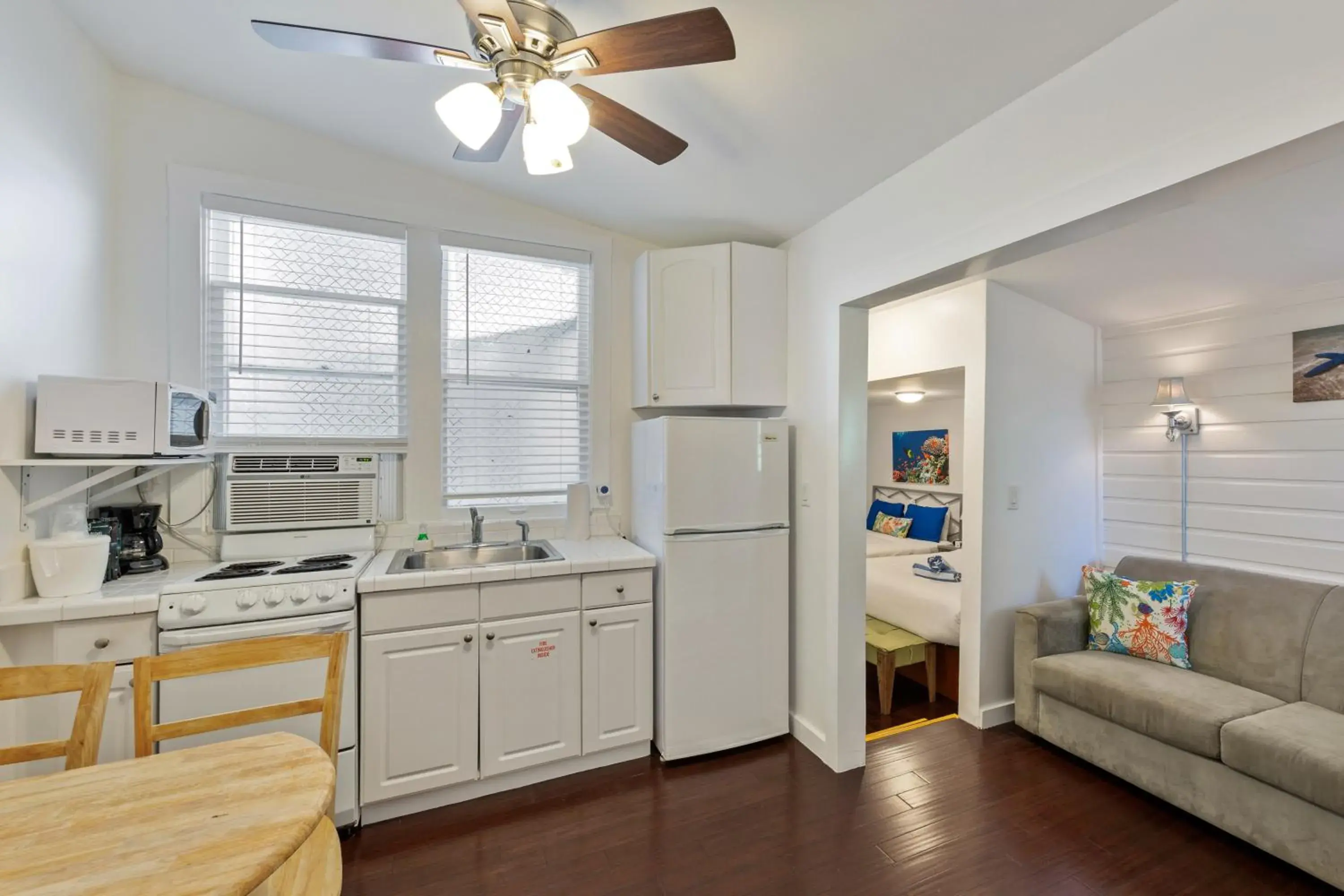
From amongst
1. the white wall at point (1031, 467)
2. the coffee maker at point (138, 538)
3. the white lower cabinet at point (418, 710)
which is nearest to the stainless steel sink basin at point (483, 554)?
the white lower cabinet at point (418, 710)

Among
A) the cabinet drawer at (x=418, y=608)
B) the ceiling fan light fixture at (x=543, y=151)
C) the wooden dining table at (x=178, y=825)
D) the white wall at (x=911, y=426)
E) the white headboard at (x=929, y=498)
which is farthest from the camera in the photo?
the white wall at (x=911, y=426)

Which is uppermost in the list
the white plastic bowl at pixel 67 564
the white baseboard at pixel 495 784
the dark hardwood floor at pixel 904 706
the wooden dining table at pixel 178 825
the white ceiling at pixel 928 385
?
the white ceiling at pixel 928 385

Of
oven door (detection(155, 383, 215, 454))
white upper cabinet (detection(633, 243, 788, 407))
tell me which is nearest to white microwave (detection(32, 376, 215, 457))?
oven door (detection(155, 383, 215, 454))

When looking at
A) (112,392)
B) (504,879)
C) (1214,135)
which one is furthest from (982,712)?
(112,392)

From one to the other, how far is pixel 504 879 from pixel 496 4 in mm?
2445

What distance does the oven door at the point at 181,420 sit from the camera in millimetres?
1907

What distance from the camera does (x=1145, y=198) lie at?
1351mm

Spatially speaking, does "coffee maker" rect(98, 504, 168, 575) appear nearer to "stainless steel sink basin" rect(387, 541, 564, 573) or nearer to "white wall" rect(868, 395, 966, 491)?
"stainless steel sink basin" rect(387, 541, 564, 573)

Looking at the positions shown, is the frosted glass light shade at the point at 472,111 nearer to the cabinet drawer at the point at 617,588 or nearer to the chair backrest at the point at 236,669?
the chair backrest at the point at 236,669

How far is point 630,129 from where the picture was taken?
154 centimetres

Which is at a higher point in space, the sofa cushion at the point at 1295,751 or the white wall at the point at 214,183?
the white wall at the point at 214,183

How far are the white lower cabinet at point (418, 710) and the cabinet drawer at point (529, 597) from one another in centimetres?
10

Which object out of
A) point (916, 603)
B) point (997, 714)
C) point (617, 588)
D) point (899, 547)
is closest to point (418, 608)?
point (617, 588)

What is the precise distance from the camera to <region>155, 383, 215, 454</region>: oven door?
1907mm
